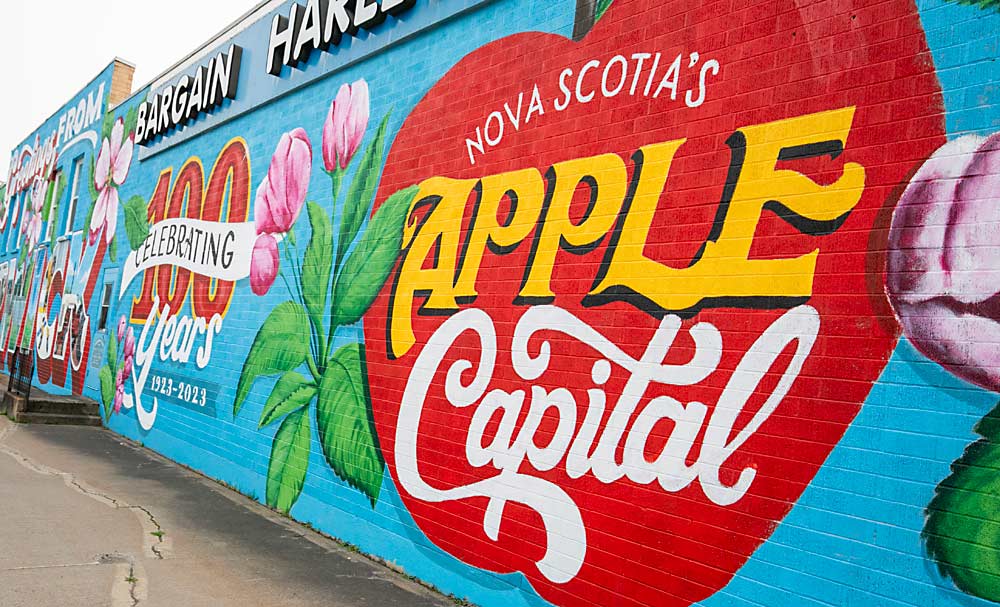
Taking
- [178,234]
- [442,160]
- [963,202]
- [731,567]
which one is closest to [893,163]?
[963,202]

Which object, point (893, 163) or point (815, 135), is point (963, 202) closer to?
point (893, 163)

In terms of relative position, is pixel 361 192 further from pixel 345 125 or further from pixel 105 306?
pixel 105 306

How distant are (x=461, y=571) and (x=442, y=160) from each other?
3481 mm

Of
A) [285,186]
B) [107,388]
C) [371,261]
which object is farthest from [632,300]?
[107,388]

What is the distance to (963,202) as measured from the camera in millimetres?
3697

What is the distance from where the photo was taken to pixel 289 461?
8820 mm

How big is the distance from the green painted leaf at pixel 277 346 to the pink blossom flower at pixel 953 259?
21.0 feet

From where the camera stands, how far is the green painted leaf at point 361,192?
26.6ft

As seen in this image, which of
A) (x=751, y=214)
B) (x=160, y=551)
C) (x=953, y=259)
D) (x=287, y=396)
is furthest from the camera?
(x=287, y=396)

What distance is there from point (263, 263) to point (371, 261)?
2.74 meters

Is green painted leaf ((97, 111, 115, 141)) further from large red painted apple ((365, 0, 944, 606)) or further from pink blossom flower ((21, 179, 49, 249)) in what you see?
large red painted apple ((365, 0, 944, 606))

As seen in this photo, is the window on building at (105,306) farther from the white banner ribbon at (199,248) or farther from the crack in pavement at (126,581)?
the crack in pavement at (126,581)

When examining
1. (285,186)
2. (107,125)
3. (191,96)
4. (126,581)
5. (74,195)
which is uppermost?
(107,125)

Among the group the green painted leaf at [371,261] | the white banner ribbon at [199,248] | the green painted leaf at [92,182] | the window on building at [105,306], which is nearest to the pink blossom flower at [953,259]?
the green painted leaf at [371,261]
